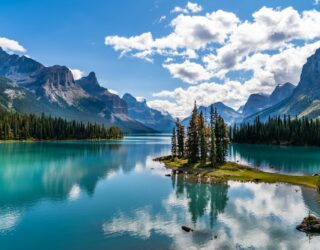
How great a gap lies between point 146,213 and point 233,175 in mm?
45843

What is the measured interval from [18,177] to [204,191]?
5207cm

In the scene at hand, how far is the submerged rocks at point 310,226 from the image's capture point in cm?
4253

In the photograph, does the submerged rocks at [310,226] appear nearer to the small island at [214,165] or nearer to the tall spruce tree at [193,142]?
the small island at [214,165]

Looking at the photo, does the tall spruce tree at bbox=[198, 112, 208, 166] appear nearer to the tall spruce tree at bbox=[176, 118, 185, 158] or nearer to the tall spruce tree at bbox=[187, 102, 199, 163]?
the tall spruce tree at bbox=[187, 102, 199, 163]

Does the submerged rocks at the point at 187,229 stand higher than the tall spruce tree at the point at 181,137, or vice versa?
the tall spruce tree at the point at 181,137

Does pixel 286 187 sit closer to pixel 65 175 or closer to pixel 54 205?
pixel 54 205

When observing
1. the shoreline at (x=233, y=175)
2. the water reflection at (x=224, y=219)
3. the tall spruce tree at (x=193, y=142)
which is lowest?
the water reflection at (x=224, y=219)

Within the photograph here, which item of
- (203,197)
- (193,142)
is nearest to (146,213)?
(203,197)

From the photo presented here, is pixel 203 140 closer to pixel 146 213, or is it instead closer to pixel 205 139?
pixel 205 139

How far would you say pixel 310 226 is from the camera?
43.2m

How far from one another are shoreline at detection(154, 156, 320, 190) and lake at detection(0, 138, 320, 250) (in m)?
5.72

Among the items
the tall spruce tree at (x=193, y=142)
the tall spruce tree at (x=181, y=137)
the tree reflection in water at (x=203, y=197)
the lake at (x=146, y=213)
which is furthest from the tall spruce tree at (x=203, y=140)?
the lake at (x=146, y=213)

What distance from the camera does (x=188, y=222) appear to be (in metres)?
47.2

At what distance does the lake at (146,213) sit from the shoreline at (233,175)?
572cm
